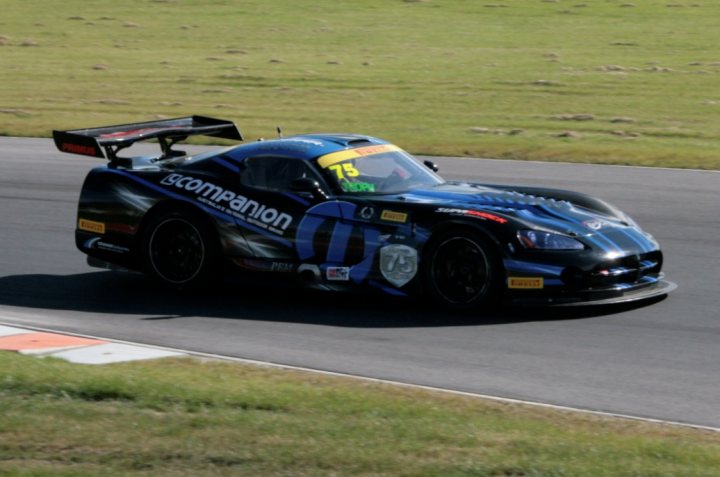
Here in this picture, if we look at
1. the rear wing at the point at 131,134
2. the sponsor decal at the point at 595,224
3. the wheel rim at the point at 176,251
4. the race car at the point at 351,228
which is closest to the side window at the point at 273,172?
the race car at the point at 351,228

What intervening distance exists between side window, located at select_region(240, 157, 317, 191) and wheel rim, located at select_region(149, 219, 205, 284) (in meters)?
0.68

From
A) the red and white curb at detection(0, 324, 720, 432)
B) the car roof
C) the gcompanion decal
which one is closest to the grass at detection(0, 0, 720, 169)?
the car roof

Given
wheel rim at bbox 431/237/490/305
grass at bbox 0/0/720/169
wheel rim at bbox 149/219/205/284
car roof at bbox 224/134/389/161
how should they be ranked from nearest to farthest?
wheel rim at bbox 431/237/490/305, car roof at bbox 224/134/389/161, wheel rim at bbox 149/219/205/284, grass at bbox 0/0/720/169

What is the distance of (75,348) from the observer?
365 inches

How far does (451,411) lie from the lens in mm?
7203

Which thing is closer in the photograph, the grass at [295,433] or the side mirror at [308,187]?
the grass at [295,433]

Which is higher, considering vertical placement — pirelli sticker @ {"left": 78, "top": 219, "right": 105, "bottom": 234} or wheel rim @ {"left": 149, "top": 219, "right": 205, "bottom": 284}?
pirelli sticker @ {"left": 78, "top": 219, "right": 105, "bottom": 234}

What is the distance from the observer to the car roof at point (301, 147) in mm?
10969

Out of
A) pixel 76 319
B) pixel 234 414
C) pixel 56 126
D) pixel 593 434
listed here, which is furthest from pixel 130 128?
pixel 56 126

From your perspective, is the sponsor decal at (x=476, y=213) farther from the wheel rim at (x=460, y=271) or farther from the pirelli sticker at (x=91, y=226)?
the pirelli sticker at (x=91, y=226)

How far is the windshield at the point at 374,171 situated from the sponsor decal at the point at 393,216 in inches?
17.0

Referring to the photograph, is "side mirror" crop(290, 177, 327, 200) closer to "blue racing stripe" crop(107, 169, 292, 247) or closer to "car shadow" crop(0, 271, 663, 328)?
"blue racing stripe" crop(107, 169, 292, 247)

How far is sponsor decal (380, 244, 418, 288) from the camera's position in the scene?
402 inches

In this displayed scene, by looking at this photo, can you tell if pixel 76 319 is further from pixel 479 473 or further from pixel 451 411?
pixel 479 473
